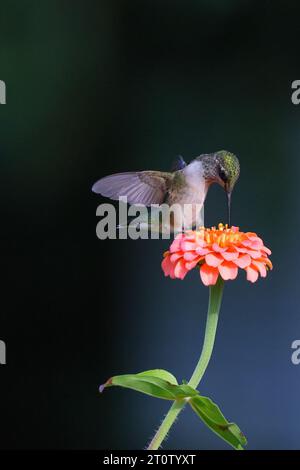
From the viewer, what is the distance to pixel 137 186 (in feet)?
3.24

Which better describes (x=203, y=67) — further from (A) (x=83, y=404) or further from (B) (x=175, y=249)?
(B) (x=175, y=249)

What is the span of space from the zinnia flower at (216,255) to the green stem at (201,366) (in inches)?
1.4

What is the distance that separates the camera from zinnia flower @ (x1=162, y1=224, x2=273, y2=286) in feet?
2.17

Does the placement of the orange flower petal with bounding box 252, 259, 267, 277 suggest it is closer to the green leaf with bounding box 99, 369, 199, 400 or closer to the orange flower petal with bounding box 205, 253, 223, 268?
the orange flower petal with bounding box 205, 253, 223, 268

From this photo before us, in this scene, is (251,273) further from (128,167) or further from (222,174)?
(128,167)

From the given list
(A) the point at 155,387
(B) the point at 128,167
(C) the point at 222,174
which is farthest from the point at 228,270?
(B) the point at 128,167

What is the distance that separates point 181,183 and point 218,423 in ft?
1.59

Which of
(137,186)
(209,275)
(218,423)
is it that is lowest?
(218,423)

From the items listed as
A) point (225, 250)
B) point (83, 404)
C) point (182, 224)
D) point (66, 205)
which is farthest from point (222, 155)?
point (83, 404)

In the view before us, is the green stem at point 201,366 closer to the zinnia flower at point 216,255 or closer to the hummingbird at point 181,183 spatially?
the zinnia flower at point 216,255

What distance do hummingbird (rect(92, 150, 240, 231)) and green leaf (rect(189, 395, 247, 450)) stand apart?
1.19 feet

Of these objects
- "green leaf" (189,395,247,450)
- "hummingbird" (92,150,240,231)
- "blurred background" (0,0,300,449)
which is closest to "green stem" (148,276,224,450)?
"green leaf" (189,395,247,450)

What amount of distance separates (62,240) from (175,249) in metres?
0.86

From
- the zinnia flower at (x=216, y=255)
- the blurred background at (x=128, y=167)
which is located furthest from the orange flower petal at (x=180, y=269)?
the blurred background at (x=128, y=167)
